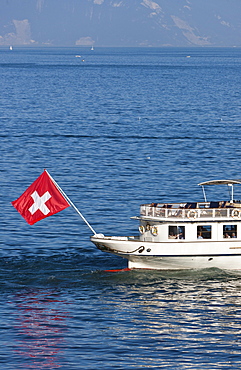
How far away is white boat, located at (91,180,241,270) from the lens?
49281mm

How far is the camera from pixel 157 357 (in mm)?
38031

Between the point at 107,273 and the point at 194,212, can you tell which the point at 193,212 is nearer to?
the point at 194,212

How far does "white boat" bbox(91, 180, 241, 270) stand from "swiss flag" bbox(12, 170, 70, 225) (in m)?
3.53

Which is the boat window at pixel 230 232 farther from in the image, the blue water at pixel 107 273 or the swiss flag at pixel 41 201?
the swiss flag at pixel 41 201

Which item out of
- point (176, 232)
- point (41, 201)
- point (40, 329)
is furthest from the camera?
point (176, 232)

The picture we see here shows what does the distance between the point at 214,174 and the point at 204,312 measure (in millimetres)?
40998

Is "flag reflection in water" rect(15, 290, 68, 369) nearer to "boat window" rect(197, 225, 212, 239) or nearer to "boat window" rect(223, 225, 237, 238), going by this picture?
"boat window" rect(197, 225, 212, 239)

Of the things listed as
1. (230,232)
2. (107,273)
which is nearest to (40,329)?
(107,273)

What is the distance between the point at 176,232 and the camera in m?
49.8

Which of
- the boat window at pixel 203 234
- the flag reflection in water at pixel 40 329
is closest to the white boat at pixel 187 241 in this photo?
the boat window at pixel 203 234

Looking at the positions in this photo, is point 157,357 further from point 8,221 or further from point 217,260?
point 8,221

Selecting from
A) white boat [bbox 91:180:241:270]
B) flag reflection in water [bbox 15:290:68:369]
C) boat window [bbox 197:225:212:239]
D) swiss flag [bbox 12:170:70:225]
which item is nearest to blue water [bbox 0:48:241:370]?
flag reflection in water [bbox 15:290:68:369]

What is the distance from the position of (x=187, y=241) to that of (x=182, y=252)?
0.81 meters

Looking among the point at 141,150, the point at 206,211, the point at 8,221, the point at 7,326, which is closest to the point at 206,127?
the point at 141,150
